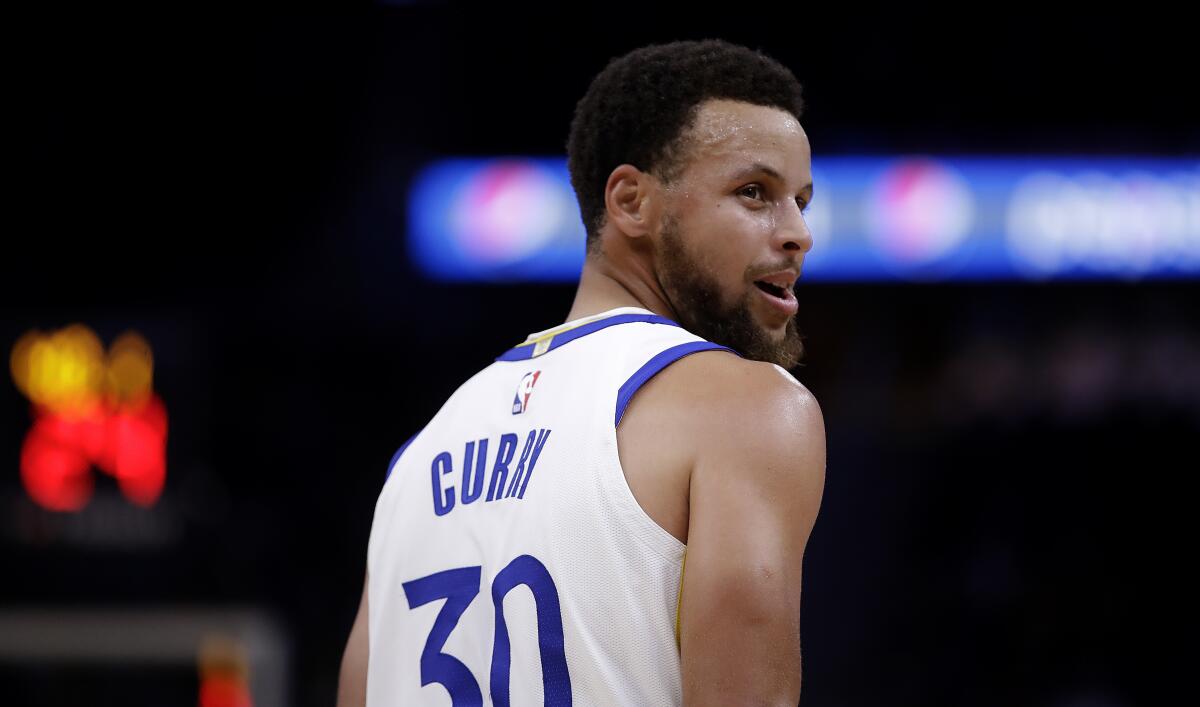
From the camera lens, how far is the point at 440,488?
188cm

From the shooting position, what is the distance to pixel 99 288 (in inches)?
338

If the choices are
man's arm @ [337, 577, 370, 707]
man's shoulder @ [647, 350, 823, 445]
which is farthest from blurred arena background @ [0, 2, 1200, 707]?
man's shoulder @ [647, 350, 823, 445]

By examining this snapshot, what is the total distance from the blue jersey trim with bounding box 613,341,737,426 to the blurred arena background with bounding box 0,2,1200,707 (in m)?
5.72

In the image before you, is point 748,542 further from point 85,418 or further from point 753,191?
point 85,418

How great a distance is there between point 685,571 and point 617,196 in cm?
60

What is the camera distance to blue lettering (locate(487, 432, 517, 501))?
1.78m

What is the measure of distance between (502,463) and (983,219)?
6.08 m

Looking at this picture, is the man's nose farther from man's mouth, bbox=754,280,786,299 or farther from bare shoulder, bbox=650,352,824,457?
bare shoulder, bbox=650,352,824,457

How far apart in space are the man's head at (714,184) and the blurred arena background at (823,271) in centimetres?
546

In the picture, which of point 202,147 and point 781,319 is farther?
point 202,147

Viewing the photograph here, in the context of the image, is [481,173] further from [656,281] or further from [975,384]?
[656,281]

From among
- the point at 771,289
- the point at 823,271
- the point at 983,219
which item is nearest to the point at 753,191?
the point at 771,289

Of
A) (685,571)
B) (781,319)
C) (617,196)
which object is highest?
(617,196)

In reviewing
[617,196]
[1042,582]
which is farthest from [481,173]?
[617,196]
